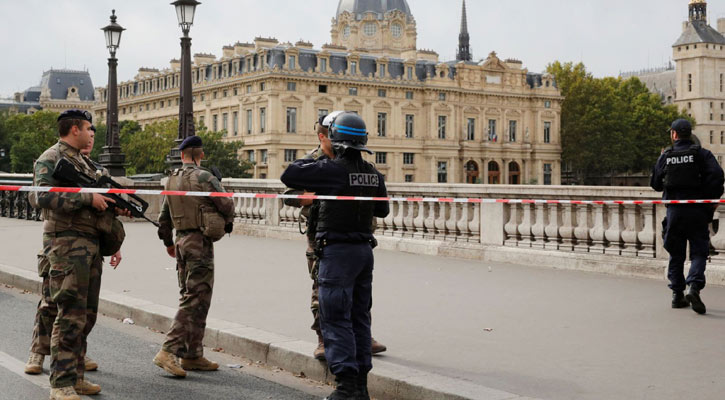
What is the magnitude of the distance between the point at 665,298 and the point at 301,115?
78836 millimetres

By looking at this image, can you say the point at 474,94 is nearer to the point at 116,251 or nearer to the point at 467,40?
the point at 467,40

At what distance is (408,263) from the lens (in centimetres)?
1325

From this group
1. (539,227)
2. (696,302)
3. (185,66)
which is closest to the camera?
(696,302)

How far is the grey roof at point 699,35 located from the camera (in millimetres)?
137875

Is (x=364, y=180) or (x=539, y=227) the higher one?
(x=364, y=180)

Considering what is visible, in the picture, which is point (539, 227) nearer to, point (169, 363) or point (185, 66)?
Result: point (169, 363)

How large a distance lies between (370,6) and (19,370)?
112m

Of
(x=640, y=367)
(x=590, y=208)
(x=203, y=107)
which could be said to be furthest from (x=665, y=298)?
(x=203, y=107)

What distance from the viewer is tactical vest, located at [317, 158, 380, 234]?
555 cm

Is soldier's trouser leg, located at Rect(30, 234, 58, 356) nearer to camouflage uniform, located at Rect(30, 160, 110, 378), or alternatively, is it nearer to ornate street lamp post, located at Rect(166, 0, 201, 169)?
camouflage uniform, located at Rect(30, 160, 110, 378)

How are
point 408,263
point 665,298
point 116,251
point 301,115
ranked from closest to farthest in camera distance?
point 116,251, point 665,298, point 408,263, point 301,115

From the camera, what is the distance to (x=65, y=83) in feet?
500

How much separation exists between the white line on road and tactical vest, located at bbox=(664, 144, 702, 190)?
579 centimetres

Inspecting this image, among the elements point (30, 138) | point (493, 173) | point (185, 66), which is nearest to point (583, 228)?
point (185, 66)
